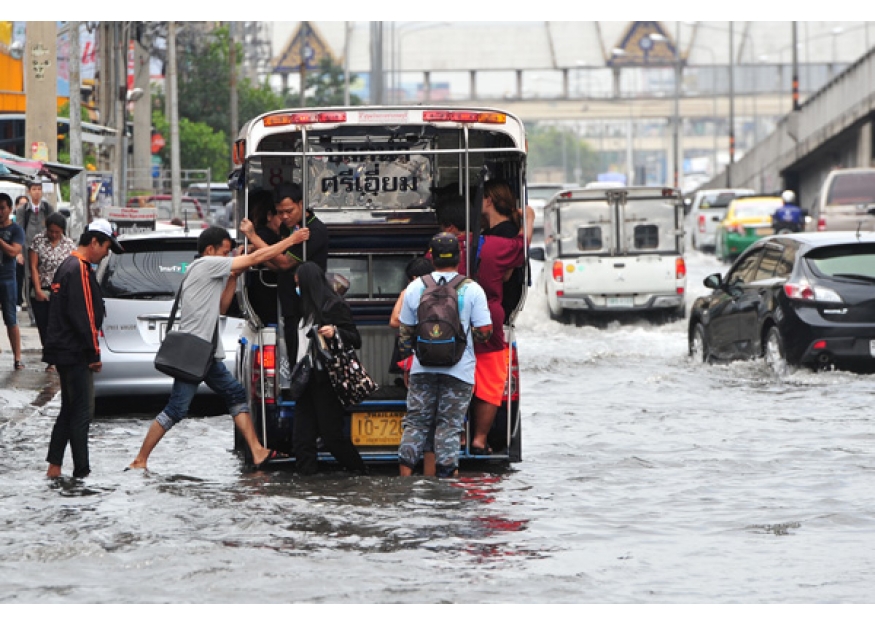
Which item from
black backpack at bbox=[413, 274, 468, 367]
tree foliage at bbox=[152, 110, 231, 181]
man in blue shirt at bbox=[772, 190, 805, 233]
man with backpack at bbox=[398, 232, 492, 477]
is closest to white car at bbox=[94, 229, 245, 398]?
man with backpack at bbox=[398, 232, 492, 477]

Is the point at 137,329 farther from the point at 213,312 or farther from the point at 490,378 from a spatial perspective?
the point at 490,378

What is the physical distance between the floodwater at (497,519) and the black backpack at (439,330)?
800 millimetres

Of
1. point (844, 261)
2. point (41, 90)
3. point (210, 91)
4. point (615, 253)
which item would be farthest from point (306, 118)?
point (210, 91)

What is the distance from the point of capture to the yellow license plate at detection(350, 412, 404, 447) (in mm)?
11008

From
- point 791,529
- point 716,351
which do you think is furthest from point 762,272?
point 791,529

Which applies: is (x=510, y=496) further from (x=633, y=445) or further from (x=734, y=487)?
(x=633, y=445)

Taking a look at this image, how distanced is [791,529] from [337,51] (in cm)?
11444

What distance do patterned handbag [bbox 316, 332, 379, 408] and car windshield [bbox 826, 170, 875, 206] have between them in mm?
25586

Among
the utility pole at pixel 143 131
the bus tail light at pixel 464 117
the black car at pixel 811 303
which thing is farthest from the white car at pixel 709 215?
the bus tail light at pixel 464 117

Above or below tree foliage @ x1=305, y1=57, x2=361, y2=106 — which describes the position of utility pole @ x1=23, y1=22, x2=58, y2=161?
below

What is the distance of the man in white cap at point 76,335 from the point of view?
10.5 m

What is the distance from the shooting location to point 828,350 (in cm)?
1578

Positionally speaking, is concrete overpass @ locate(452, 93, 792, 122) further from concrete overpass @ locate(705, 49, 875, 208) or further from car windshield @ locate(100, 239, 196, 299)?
car windshield @ locate(100, 239, 196, 299)

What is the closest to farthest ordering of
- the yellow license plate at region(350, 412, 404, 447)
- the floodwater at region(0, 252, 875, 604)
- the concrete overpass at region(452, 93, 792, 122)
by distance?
the floodwater at region(0, 252, 875, 604) → the yellow license plate at region(350, 412, 404, 447) → the concrete overpass at region(452, 93, 792, 122)
